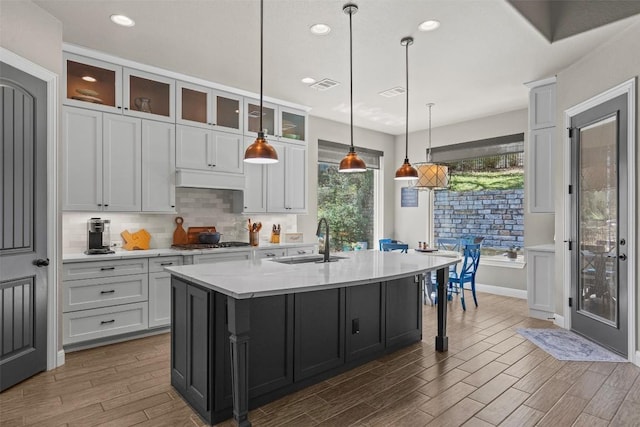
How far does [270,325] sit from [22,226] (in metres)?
2.09

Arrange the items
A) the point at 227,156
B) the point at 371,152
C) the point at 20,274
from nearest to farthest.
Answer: the point at 20,274
the point at 227,156
the point at 371,152

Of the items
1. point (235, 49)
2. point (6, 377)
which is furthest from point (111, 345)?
point (235, 49)

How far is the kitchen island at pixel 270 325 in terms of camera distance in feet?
7.36

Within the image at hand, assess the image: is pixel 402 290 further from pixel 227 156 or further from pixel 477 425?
pixel 227 156

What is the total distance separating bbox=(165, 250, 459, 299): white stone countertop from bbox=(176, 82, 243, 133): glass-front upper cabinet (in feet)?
7.38

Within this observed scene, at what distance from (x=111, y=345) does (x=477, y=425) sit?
11.0 feet

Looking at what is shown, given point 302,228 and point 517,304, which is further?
point 302,228

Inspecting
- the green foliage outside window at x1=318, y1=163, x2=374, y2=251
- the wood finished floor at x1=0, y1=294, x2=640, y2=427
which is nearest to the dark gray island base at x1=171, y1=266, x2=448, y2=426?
the wood finished floor at x1=0, y1=294, x2=640, y2=427

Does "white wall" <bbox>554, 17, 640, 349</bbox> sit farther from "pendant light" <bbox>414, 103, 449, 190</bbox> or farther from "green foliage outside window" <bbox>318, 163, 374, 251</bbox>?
"green foliage outside window" <bbox>318, 163, 374, 251</bbox>

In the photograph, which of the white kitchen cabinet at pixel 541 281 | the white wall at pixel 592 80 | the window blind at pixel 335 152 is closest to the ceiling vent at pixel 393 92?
the window blind at pixel 335 152

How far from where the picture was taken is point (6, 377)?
2.74 metres

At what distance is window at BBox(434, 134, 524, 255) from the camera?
598cm

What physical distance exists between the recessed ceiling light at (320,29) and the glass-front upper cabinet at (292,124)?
2095 millimetres

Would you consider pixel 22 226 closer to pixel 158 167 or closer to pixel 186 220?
pixel 158 167
